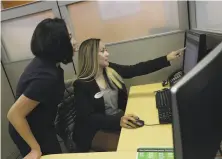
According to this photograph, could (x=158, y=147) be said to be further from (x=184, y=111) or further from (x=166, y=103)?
(x=184, y=111)

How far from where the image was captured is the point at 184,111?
48 cm

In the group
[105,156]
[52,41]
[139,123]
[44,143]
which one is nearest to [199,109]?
[105,156]

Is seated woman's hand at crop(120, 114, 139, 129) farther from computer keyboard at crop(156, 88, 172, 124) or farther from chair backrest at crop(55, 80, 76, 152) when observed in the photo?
chair backrest at crop(55, 80, 76, 152)

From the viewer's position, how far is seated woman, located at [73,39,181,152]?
1600mm

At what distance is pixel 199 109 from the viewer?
551 millimetres

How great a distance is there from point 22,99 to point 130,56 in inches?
45.1

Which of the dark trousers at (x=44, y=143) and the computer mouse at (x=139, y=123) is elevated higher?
the computer mouse at (x=139, y=123)

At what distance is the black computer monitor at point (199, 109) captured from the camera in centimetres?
47

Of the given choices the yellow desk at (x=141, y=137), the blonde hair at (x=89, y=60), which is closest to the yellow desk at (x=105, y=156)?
the yellow desk at (x=141, y=137)

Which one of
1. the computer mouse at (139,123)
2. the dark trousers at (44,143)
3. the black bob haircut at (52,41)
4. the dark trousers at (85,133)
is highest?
the black bob haircut at (52,41)

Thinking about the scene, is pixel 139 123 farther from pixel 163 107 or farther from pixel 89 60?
pixel 89 60

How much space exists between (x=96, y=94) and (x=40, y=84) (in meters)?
0.52

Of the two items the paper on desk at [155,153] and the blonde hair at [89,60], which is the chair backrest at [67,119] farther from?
the paper on desk at [155,153]

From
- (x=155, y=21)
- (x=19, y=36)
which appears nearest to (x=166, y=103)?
(x=155, y=21)
